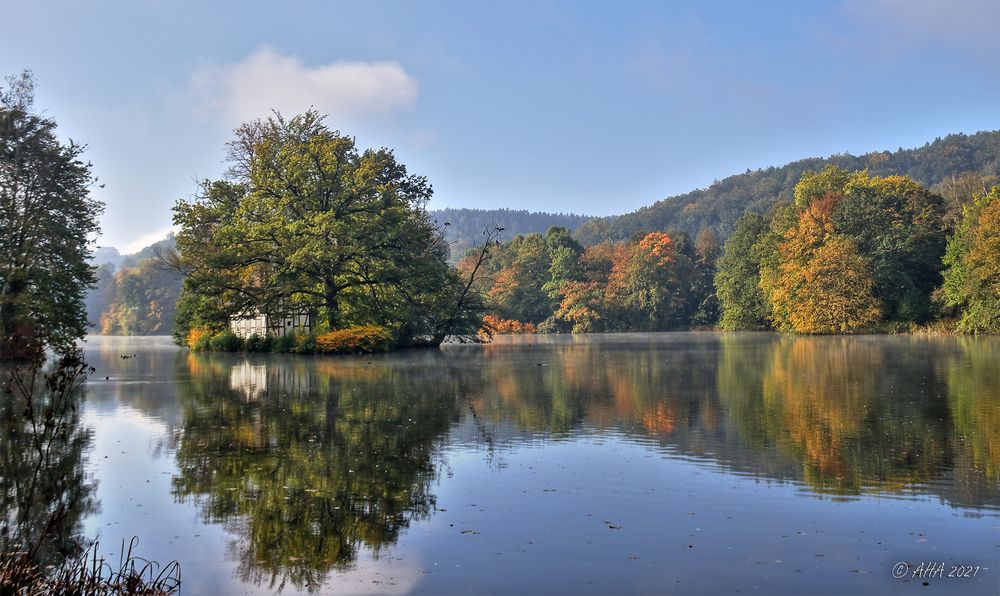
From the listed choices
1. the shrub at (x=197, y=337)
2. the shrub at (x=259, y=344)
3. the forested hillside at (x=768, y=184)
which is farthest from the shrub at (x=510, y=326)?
the shrub at (x=259, y=344)

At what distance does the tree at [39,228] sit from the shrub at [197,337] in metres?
14.0

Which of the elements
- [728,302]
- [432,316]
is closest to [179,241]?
[432,316]

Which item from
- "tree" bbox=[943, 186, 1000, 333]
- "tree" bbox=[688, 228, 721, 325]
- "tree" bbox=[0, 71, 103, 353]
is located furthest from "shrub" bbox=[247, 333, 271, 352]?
"tree" bbox=[688, 228, 721, 325]

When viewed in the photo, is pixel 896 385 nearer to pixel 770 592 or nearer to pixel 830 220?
pixel 770 592

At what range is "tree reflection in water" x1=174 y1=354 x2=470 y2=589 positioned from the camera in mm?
6344

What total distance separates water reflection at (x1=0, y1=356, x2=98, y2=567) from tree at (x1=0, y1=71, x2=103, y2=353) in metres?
19.0

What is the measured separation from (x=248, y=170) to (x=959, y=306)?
2052 inches

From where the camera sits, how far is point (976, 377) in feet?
65.3

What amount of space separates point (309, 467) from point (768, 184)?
143 metres

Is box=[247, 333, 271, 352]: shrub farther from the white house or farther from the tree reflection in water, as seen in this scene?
the tree reflection in water

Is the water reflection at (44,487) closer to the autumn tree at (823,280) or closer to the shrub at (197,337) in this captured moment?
the shrub at (197,337)

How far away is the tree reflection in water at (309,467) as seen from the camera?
6344mm

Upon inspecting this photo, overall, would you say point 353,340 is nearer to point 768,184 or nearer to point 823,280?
point 823,280

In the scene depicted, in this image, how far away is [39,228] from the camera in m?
30.3
